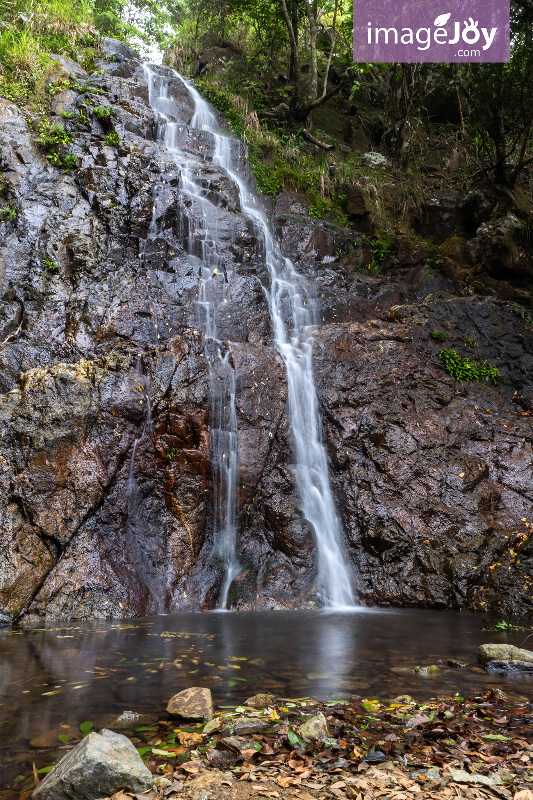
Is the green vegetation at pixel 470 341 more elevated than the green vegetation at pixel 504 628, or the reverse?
the green vegetation at pixel 470 341

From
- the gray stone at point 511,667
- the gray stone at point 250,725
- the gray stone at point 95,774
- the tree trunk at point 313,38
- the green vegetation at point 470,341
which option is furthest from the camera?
the tree trunk at point 313,38

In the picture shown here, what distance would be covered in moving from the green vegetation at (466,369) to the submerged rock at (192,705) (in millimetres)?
8151

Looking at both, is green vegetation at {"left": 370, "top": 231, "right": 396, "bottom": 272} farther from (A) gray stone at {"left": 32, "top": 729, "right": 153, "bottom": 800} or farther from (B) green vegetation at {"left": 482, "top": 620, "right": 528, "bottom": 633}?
(A) gray stone at {"left": 32, "top": 729, "right": 153, "bottom": 800}

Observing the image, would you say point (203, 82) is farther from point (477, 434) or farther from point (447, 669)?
point (447, 669)

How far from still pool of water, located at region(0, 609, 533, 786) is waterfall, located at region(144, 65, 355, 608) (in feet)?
3.99

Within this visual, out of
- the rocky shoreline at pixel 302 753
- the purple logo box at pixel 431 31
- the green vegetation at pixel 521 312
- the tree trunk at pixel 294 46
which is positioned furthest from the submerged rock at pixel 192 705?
the tree trunk at pixel 294 46

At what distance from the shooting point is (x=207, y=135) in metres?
14.7

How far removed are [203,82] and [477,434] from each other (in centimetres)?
1523

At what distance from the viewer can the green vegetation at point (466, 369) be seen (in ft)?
33.0

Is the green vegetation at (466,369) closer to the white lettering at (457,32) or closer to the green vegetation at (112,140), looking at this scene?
the green vegetation at (112,140)

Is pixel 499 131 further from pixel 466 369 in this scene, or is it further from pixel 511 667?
pixel 511 667

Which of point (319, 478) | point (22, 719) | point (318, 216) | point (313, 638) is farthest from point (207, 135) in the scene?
point (22, 719)

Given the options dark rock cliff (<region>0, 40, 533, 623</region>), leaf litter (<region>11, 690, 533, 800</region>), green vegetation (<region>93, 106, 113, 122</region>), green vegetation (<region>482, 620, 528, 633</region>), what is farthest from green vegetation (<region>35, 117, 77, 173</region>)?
green vegetation (<region>482, 620, 528, 633</region>)

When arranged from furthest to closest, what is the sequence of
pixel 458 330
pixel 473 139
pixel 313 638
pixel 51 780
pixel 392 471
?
pixel 473 139, pixel 458 330, pixel 392 471, pixel 313 638, pixel 51 780
